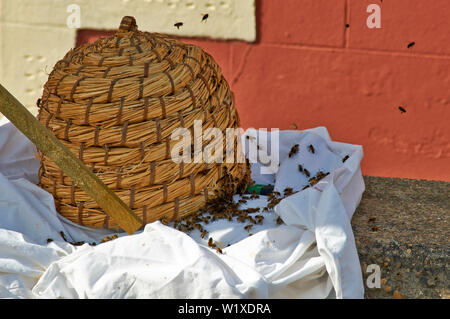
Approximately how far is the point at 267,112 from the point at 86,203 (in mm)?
1695

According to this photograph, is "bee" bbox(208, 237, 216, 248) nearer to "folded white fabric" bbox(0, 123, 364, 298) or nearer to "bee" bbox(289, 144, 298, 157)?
"folded white fabric" bbox(0, 123, 364, 298)

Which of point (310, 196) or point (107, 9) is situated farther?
point (107, 9)

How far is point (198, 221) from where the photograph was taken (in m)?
2.91

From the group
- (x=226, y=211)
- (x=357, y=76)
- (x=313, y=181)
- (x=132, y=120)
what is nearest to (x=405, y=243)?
(x=313, y=181)

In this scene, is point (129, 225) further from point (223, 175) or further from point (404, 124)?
point (404, 124)

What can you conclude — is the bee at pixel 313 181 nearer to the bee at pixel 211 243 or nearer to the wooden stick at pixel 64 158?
the bee at pixel 211 243

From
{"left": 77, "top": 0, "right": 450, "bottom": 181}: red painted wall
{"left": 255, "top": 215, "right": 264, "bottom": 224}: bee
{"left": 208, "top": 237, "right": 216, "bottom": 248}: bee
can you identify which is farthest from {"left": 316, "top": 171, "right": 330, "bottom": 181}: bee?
{"left": 77, "top": 0, "right": 450, "bottom": 181}: red painted wall

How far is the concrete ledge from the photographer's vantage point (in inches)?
105

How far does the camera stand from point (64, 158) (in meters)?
2.56

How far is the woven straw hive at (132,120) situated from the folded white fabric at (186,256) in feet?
0.46

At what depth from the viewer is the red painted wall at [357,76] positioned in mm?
3848

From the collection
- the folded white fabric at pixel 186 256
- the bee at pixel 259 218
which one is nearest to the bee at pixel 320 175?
the folded white fabric at pixel 186 256

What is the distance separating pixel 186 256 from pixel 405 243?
3.34ft
